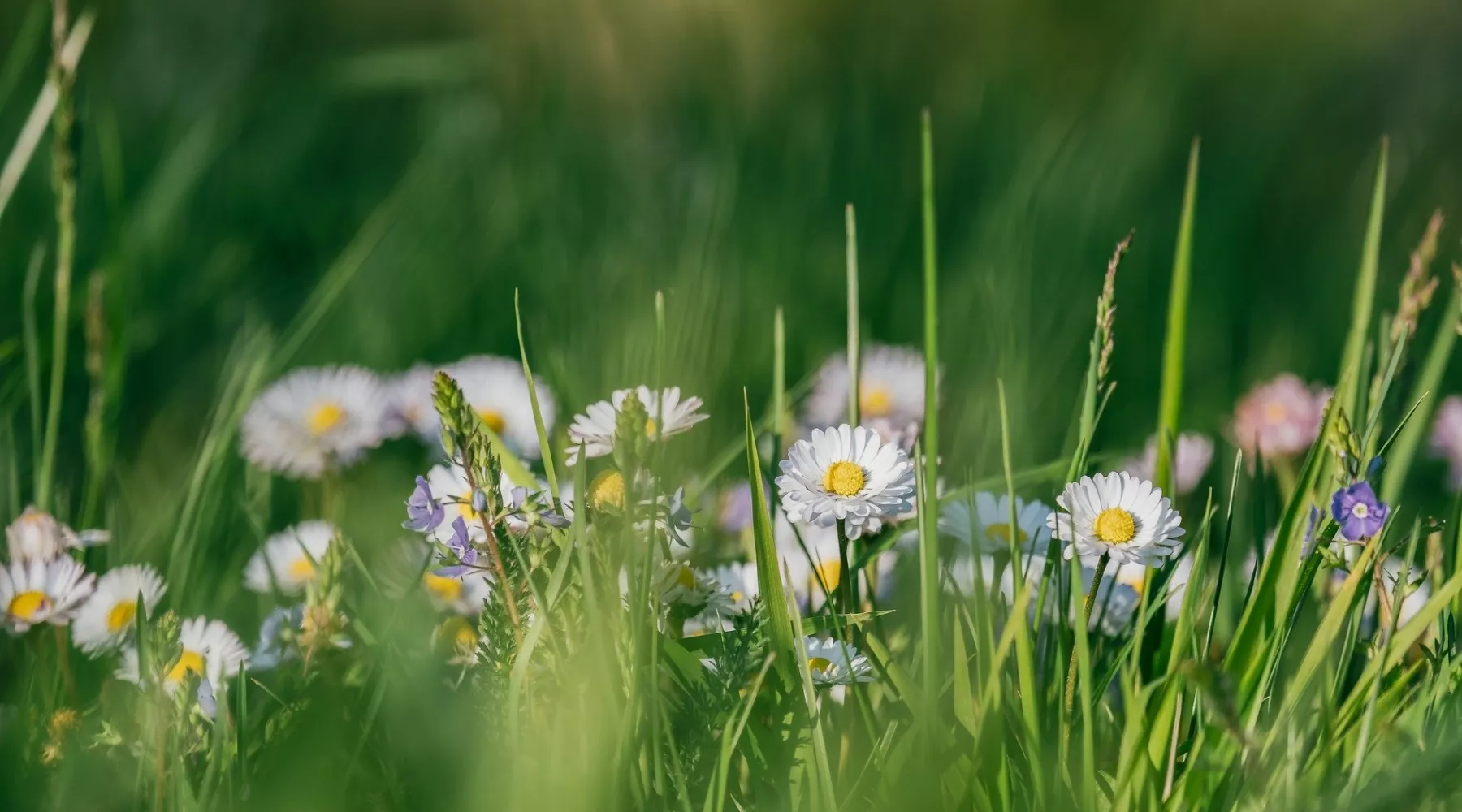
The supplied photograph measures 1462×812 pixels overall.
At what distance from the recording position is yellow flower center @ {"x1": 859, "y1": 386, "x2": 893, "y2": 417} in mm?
1402

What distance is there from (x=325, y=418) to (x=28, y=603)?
15.5 inches

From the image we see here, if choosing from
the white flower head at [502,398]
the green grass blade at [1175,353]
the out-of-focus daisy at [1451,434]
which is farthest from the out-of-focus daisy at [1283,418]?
the white flower head at [502,398]

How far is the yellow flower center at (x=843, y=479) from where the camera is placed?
76 centimetres

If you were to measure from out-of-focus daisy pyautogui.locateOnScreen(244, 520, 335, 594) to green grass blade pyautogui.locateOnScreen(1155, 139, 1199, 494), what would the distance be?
62cm

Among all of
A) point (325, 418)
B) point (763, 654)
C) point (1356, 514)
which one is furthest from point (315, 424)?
point (1356, 514)

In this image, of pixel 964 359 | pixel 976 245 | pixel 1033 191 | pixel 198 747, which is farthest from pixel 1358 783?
pixel 976 245

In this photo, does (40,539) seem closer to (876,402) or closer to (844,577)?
(844,577)

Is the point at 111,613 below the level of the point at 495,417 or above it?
below

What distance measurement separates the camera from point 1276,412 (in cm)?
133

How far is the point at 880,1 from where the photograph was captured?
12.3 feet

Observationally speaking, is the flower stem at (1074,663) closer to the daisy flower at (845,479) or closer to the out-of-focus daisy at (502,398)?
the daisy flower at (845,479)

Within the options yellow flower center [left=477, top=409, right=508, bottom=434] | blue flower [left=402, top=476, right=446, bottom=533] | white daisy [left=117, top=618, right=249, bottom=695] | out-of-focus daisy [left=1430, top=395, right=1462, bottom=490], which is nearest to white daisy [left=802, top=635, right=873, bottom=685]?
blue flower [left=402, top=476, right=446, bottom=533]

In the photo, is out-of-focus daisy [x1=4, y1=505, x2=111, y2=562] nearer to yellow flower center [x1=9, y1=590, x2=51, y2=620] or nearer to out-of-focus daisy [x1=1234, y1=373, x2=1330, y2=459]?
yellow flower center [x1=9, y1=590, x2=51, y2=620]

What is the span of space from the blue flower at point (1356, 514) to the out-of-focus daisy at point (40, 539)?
0.79m
